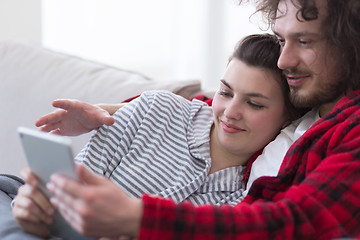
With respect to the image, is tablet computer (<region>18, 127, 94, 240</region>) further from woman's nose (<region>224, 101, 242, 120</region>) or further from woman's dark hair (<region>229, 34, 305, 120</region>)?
woman's dark hair (<region>229, 34, 305, 120</region>)

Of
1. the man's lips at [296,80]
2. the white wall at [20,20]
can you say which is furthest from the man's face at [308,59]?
the white wall at [20,20]

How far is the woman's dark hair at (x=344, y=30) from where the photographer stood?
124 cm

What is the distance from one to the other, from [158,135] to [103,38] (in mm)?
2017

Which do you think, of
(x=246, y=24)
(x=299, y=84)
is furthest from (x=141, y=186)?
(x=246, y=24)

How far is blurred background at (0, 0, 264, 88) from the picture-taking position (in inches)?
124

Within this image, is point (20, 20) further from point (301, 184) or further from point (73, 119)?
point (301, 184)

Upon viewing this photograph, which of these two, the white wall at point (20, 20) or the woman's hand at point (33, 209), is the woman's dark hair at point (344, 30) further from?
the white wall at point (20, 20)

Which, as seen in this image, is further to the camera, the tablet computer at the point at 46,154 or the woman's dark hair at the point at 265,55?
the woman's dark hair at the point at 265,55

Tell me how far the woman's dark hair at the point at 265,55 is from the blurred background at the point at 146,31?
1673 mm

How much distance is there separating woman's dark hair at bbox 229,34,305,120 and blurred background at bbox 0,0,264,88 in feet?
5.49

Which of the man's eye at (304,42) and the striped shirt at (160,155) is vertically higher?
the man's eye at (304,42)

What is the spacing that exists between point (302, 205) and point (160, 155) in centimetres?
53

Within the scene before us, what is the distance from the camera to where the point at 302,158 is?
1198 mm

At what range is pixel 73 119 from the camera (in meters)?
1.39
